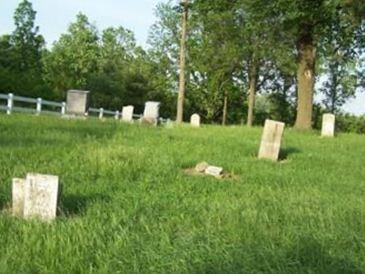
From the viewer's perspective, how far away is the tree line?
33.0 meters

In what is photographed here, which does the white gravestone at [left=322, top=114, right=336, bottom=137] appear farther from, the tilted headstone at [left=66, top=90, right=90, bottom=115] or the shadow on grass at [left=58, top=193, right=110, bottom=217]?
the shadow on grass at [left=58, top=193, right=110, bottom=217]

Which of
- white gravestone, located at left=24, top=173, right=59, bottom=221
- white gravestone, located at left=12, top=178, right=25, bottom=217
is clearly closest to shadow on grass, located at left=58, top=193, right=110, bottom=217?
white gravestone, located at left=24, top=173, right=59, bottom=221

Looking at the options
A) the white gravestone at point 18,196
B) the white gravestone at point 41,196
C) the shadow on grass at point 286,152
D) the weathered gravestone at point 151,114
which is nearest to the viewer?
the white gravestone at point 41,196

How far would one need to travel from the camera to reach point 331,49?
3831 centimetres

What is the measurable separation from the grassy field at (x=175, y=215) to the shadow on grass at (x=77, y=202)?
0.07 feet

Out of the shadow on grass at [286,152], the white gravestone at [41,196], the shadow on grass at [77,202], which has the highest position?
the shadow on grass at [286,152]

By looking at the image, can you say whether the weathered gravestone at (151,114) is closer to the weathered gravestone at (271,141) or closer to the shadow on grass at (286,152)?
the shadow on grass at (286,152)

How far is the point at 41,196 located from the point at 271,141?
29.8 ft

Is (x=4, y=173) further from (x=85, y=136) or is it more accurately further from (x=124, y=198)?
(x=85, y=136)

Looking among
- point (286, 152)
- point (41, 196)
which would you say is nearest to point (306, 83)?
point (286, 152)

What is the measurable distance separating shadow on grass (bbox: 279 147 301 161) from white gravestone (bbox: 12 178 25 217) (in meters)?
9.55

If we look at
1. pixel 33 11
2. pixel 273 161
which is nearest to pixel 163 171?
pixel 273 161

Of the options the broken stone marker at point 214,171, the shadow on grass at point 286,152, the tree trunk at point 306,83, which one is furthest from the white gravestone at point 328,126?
the broken stone marker at point 214,171

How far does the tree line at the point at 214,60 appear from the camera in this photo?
33.0 metres
